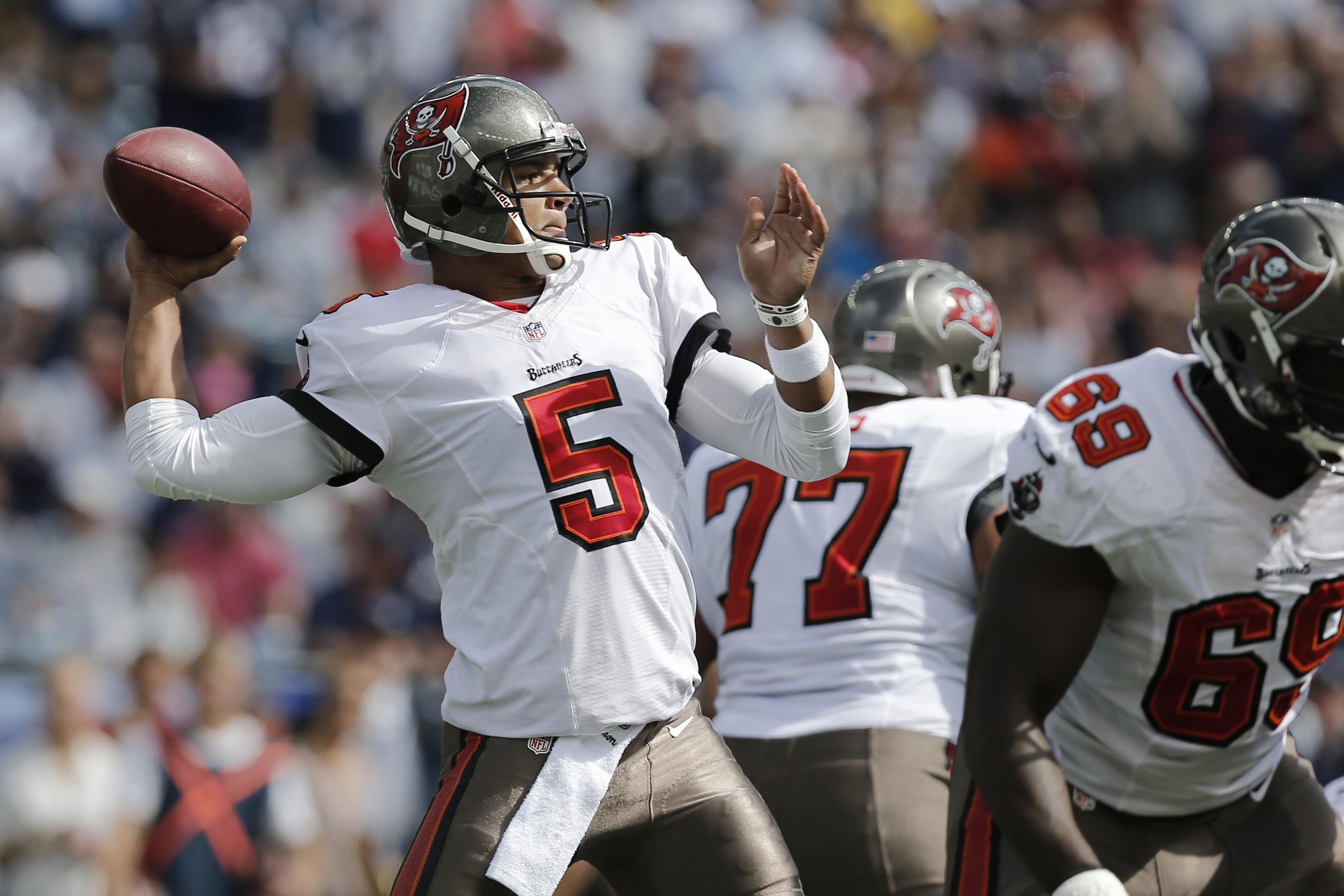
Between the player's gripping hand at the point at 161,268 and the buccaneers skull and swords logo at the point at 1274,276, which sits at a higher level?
the buccaneers skull and swords logo at the point at 1274,276

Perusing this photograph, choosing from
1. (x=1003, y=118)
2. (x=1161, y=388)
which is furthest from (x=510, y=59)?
(x=1161, y=388)

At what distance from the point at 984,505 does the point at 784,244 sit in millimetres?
1133

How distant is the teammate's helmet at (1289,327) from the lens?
296 centimetres

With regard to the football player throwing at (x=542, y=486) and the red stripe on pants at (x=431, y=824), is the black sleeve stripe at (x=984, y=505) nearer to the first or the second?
the football player throwing at (x=542, y=486)

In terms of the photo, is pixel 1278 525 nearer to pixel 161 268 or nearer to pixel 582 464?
pixel 582 464

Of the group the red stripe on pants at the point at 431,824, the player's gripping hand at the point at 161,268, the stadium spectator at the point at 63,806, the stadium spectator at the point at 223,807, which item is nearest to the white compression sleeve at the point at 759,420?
the red stripe on pants at the point at 431,824

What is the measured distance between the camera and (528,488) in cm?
294

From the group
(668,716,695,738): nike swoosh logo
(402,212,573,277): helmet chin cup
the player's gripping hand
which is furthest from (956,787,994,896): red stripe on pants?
the player's gripping hand

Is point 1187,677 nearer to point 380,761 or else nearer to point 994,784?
point 994,784

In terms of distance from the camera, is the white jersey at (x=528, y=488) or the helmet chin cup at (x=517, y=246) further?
the helmet chin cup at (x=517, y=246)

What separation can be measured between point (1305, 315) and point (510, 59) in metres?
8.46

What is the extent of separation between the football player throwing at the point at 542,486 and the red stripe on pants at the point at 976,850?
1.73 ft

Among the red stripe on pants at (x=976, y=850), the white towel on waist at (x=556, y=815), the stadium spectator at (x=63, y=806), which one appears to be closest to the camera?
the white towel on waist at (x=556, y=815)

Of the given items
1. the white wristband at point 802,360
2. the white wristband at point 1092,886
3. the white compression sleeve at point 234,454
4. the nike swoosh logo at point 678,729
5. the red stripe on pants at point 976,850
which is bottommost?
the red stripe on pants at point 976,850
